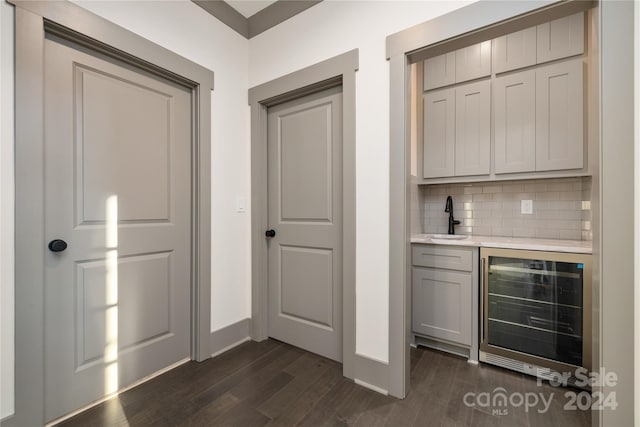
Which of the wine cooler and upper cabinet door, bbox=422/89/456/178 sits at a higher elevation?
upper cabinet door, bbox=422/89/456/178

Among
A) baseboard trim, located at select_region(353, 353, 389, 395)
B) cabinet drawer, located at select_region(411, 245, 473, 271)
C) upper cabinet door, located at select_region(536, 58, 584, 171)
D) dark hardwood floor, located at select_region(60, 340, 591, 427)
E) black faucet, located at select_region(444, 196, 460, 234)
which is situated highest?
upper cabinet door, located at select_region(536, 58, 584, 171)

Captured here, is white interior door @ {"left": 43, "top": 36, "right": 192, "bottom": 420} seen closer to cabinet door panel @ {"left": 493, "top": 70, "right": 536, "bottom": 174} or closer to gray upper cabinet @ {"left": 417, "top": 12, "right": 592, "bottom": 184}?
gray upper cabinet @ {"left": 417, "top": 12, "right": 592, "bottom": 184}

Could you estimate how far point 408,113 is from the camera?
164cm

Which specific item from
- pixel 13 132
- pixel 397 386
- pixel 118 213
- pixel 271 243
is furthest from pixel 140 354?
pixel 397 386

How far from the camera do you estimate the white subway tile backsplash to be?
2.26m

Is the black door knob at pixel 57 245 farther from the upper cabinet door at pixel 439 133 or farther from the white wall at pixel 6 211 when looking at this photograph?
the upper cabinet door at pixel 439 133

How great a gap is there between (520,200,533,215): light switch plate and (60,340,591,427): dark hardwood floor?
51.6 inches

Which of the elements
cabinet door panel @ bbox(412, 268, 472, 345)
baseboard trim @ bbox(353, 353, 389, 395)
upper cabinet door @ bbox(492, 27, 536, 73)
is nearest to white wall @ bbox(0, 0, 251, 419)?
baseboard trim @ bbox(353, 353, 389, 395)

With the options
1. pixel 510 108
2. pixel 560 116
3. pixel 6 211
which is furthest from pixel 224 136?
pixel 560 116

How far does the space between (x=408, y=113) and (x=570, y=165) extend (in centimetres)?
138

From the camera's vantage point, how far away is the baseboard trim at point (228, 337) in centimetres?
211

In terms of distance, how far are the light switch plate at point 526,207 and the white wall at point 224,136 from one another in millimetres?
2382

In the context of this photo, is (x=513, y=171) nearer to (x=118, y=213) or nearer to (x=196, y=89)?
(x=196, y=89)

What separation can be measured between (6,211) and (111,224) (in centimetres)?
44
